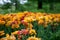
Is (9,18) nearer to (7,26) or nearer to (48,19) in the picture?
(7,26)

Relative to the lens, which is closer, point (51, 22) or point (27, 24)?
point (27, 24)

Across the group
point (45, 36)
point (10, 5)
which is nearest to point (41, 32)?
point (45, 36)

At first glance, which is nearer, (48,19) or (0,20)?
(0,20)

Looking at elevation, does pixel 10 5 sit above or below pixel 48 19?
below

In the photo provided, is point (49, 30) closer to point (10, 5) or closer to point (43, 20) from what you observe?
point (43, 20)

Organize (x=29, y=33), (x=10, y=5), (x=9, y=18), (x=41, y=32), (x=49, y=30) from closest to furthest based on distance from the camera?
(x=29, y=33) → (x=41, y=32) → (x=49, y=30) → (x=9, y=18) → (x=10, y=5)

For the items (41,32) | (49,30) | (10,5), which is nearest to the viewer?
(41,32)

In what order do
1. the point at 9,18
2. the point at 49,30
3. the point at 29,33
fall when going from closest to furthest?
the point at 29,33, the point at 49,30, the point at 9,18

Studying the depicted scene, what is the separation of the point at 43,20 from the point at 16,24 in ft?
2.49

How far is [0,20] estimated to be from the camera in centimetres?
484

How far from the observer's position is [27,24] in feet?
15.5

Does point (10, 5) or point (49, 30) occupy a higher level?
point (49, 30)

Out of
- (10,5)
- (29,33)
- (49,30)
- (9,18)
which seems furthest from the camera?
(10,5)

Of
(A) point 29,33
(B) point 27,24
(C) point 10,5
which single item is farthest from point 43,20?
(C) point 10,5
